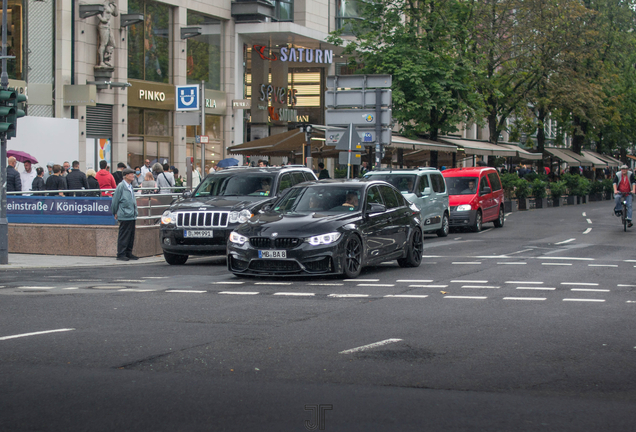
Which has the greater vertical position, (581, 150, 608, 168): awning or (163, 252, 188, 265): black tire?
(581, 150, 608, 168): awning

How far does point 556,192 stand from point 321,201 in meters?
34.2

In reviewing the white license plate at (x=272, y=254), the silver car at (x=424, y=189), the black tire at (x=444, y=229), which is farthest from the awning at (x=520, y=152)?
the white license plate at (x=272, y=254)

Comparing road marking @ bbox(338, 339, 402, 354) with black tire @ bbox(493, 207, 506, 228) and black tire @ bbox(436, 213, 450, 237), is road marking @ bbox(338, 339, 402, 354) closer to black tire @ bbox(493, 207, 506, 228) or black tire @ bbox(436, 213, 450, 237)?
black tire @ bbox(436, 213, 450, 237)

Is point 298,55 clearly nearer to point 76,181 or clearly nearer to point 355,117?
point 355,117

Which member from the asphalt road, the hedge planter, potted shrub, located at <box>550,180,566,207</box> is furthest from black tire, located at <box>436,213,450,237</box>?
potted shrub, located at <box>550,180,566,207</box>

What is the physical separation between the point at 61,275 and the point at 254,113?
94.0ft

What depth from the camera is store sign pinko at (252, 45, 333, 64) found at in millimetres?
41406

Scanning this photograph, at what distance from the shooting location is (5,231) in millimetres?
15945

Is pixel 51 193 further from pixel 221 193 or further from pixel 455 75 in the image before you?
pixel 455 75

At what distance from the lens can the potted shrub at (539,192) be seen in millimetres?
42875

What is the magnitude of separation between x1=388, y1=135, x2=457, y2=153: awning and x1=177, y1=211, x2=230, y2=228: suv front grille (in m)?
16.8

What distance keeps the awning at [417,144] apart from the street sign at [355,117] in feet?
15.6

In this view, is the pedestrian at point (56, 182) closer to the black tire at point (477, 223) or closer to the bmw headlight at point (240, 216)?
the bmw headlight at point (240, 216)

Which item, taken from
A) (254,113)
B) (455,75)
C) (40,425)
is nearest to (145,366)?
(40,425)
